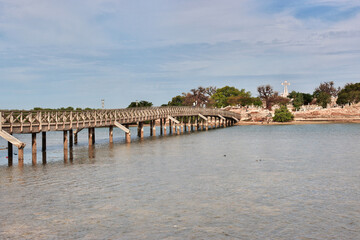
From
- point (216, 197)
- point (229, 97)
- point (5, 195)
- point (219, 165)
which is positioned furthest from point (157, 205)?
point (229, 97)

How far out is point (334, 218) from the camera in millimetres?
18281

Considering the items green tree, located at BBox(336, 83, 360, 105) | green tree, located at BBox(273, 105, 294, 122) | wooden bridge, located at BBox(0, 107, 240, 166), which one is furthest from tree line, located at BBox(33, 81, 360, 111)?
wooden bridge, located at BBox(0, 107, 240, 166)

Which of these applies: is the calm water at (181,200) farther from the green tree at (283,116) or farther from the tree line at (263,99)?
the tree line at (263,99)

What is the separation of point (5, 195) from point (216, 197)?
34.8 feet

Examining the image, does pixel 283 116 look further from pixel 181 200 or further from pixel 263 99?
pixel 181 200

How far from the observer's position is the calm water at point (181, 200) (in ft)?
55.0

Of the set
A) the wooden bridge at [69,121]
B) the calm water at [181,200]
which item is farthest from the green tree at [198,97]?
the calm water at [181,200]

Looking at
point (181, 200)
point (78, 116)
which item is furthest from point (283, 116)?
point (181, 200)

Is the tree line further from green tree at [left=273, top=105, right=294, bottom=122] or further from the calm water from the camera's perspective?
Answer: the calm water

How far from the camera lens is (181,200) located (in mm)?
21781

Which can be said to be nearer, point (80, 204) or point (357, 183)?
point (80, 204)

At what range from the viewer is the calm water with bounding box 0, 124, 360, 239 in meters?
16.8

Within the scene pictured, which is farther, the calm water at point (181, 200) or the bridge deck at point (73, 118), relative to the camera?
the bridge deck at point (73, 118)

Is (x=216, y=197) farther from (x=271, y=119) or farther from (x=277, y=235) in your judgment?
(x=271, y=119)
